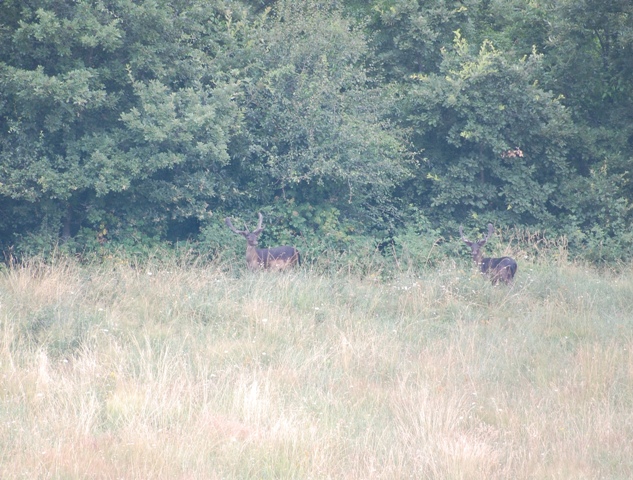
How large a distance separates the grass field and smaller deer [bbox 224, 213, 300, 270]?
6.75ft

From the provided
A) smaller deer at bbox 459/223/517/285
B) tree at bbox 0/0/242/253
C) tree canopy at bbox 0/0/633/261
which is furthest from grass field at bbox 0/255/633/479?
tree canopy at bbox 0/0/633/261

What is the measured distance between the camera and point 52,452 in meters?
4.92

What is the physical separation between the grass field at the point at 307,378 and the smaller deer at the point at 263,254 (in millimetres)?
2056

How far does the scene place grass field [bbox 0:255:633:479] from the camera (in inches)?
200

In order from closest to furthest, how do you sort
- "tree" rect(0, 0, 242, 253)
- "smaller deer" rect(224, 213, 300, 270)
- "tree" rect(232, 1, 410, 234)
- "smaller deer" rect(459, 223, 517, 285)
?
1. "smaller deer" rect(459, 223, 517, 285)
2. "tree" rect(0, 0, 242, 253)
3. "smaller deer" rect(224, 213, 300, 270)
4. "tree" rect(232, 1, 410, 234)

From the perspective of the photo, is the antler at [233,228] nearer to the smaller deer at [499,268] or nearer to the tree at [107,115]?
the tree at [107,115]

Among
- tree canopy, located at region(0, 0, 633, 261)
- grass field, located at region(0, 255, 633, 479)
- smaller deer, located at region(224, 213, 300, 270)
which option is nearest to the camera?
grass field, located at region(0, 255, 633, 479)

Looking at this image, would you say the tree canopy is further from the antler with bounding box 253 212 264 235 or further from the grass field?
the grass field

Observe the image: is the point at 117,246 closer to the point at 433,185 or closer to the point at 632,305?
the point at 433,185

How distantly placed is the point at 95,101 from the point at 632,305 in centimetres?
898

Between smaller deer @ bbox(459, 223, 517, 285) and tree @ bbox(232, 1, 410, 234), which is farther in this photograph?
tree @ bbox(232, 1, 410, 234)

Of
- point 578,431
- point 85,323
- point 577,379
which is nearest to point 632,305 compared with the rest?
point 577,379

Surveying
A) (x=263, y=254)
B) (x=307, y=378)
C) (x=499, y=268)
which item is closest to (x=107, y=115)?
(x=263, y=254)

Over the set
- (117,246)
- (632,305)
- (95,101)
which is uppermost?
(95,101)
